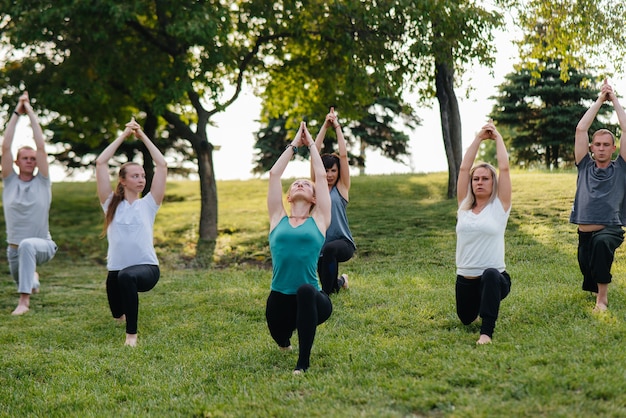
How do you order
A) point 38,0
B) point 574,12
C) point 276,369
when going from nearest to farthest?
point 276,369 < point 38,0 < point 574,12

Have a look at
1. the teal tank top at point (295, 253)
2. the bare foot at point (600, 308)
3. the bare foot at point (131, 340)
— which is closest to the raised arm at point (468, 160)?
the teal tank top at point (295, 253)

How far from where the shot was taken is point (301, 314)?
5.95 m

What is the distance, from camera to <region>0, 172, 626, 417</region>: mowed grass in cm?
529

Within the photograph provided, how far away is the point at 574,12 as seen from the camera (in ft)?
61.1

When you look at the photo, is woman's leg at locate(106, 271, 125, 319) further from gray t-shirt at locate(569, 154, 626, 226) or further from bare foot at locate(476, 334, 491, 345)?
gray t-shirt at locate(569, 154, 626, 226)

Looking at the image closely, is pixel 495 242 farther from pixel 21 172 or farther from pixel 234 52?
pixel 234 52

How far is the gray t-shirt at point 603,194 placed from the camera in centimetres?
757

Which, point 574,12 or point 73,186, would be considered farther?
point 73,186

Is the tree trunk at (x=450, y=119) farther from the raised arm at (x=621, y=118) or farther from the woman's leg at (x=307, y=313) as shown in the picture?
the woman's leg at (x=307, y=313)

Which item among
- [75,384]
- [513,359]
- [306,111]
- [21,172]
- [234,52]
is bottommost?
[75,384]

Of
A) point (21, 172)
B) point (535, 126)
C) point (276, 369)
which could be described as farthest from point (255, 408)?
point (535, 126)

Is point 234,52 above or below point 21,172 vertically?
above

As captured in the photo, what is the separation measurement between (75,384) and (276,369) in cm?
192

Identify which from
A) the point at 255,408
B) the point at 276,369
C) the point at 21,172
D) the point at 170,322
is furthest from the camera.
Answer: the point at 21,172
